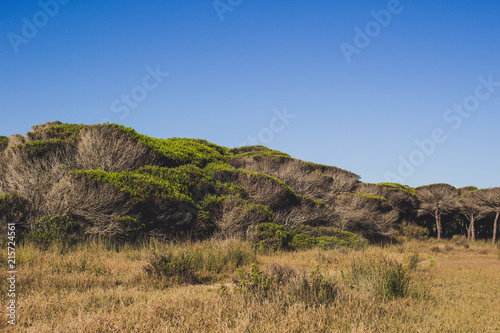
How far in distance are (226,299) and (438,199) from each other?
31746 millimetres

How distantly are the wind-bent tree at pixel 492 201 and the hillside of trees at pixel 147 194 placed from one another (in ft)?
36.2

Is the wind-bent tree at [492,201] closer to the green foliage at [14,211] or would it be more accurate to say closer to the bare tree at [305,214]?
the bare tree at [305,214]

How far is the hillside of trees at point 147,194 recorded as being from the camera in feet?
32.8

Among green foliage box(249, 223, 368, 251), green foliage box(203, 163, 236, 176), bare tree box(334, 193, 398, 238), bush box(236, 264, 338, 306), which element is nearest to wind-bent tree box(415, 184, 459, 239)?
bare tree box(334, 193, 398, 238)

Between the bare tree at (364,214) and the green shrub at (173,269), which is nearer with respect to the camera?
the green shrub at (173,269)

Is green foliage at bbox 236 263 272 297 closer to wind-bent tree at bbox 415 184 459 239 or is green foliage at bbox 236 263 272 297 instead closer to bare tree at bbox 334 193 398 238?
bare tree at bbox 334 193 398 238

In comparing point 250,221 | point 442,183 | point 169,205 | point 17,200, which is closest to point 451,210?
point 442,183

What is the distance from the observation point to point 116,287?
5.23 meters

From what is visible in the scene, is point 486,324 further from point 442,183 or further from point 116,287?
Answer: point 442,183

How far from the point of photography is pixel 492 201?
25562mm

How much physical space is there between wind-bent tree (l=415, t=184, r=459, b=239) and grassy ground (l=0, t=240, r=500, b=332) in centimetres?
2561

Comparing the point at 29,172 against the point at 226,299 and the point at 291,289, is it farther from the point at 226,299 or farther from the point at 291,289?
the point at 291,289

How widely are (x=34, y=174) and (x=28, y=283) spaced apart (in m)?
7.75

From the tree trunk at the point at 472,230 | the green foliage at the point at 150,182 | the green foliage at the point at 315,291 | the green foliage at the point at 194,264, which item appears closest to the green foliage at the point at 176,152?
the green foliage at the point at 150,182
